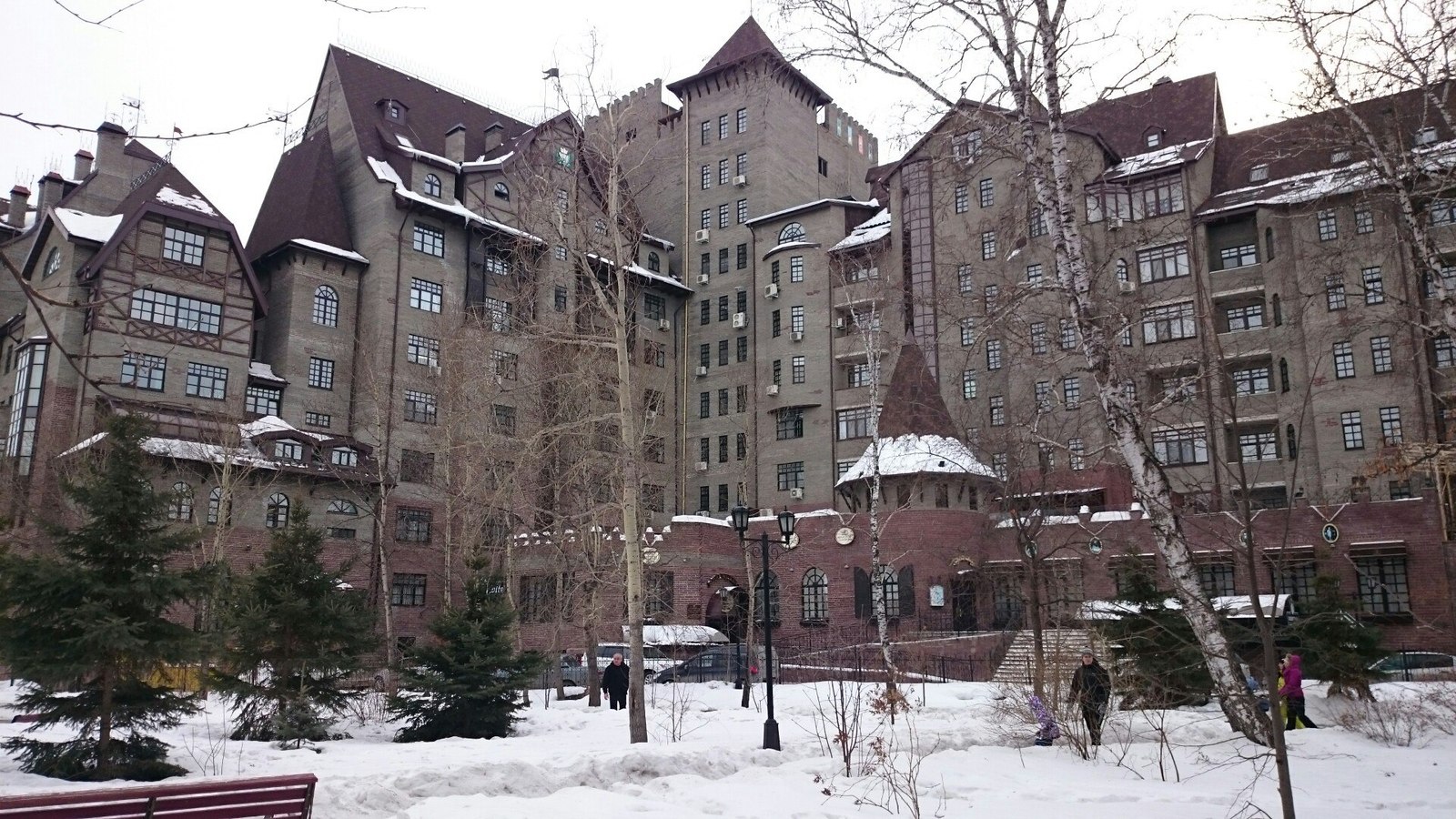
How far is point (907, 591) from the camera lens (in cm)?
4116

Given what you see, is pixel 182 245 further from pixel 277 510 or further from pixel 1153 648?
pixel 1153 648

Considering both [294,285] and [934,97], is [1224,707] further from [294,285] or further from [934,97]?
[294,285]

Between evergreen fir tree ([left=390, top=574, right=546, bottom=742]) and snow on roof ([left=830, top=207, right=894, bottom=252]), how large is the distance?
37.4 m

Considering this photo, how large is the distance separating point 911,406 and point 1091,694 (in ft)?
96.8

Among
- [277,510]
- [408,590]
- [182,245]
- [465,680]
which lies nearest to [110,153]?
[182,245]

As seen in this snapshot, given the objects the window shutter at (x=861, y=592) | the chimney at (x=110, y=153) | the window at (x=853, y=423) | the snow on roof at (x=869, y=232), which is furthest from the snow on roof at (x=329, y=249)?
the window shutter at (x=861, y=592)

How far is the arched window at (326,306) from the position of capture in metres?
48.6

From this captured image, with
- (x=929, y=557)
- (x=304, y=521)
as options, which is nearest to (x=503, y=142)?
(x=929, y=557)

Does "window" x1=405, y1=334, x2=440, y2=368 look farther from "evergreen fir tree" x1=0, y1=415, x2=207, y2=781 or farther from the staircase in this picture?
"evergreen fir tree" x1=0, y1=415, x2=207, y2=781

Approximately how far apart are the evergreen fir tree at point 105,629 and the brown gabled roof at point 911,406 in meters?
32.6

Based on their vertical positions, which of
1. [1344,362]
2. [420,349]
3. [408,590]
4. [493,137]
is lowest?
[408,590]

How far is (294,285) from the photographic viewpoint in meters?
48.0

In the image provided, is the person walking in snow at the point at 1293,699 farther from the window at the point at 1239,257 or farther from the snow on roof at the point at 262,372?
the snow on roof at the point at 262,372

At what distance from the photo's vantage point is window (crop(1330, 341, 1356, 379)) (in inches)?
1620
